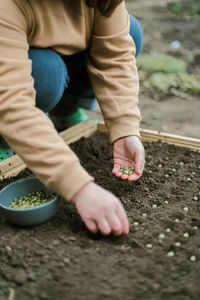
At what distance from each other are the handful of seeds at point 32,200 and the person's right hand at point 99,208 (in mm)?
363

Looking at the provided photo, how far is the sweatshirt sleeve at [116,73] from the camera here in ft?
6.45

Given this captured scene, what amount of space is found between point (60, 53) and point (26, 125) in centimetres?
63

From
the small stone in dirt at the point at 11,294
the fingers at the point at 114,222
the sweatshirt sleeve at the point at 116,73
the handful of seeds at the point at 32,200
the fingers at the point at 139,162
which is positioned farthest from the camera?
the sweatshirt sleeve at the point at 116,73

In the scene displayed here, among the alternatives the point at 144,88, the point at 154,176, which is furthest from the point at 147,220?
the point at 144,88

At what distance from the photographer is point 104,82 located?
2.06 metres

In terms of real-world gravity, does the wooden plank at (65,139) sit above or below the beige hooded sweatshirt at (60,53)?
below

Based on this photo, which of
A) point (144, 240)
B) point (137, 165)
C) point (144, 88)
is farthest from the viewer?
point (144, 88)

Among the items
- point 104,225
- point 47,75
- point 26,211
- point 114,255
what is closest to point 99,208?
point 104,225

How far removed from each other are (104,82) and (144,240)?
92cm

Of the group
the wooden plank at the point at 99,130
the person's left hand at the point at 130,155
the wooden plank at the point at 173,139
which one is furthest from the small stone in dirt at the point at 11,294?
the wooden plank at the point at 173,139

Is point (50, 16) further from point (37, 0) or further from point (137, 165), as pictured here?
point (137, 165)

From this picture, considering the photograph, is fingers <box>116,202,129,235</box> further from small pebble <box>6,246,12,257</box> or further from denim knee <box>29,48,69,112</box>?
denim knee <box>29,48,69,112</box>

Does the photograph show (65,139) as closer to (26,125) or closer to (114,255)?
(26,125)

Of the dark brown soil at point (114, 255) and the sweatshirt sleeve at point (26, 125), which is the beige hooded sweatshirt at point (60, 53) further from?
the dark brown soil at point (114, 255)
